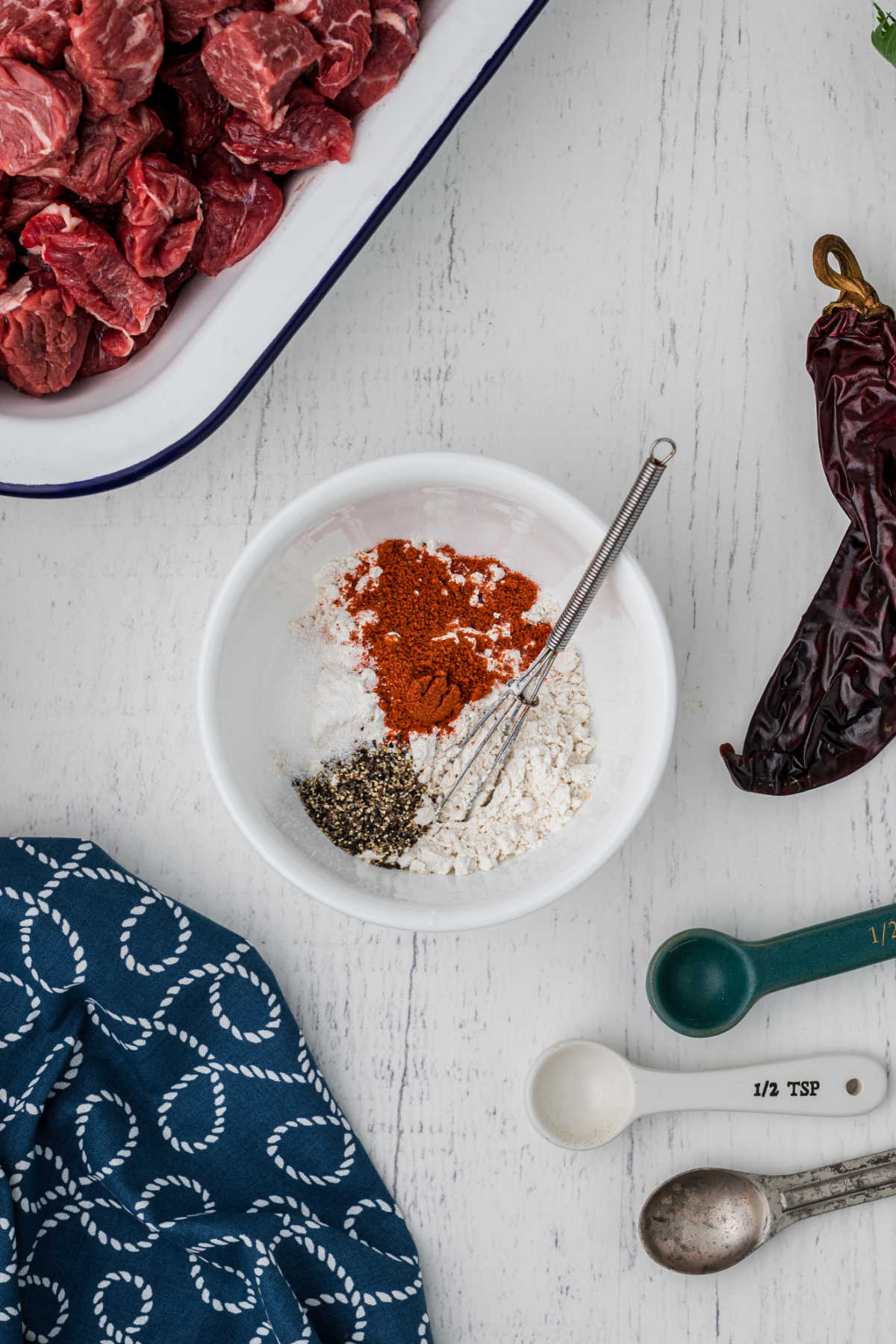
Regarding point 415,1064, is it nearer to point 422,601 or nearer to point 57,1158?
point 57,1158

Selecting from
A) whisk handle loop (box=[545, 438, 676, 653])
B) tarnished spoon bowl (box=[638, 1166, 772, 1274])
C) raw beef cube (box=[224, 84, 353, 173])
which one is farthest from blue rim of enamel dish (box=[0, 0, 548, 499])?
tarnished spoon bowl (box=[638, 1166, 772, 1274])

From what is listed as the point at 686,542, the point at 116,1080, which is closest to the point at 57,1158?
the point at 116,1080

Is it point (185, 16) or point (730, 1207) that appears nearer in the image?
point (185, 16)

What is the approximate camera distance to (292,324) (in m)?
1.30

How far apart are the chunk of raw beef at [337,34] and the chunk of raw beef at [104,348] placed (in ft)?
1.09

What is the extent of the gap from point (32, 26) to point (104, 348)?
0.34m

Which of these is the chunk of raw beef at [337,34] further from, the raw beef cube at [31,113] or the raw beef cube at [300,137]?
the raw beef cube at [31,113]

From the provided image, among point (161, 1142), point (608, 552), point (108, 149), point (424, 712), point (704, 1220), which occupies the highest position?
point (108, 149)

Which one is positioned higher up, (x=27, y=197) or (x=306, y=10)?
(x=306, y=10)

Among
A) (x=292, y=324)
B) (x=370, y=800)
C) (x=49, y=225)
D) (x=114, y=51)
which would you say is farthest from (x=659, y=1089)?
(x=114, y=51)

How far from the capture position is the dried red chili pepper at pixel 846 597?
4.83 feet

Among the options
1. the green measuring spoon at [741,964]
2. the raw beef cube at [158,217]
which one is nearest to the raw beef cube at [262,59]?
the raw beef cube at [158,217]

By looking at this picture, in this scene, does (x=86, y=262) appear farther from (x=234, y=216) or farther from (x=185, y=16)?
(x=185, y=16)

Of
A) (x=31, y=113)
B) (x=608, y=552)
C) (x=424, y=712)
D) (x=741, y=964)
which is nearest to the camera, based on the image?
(x=31, y=113)
